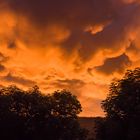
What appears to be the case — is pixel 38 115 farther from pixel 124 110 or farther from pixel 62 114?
pixel 124 110

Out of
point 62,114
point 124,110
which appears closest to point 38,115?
point 62,114

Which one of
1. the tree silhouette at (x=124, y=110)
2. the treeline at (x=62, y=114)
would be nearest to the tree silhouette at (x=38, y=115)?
the treeline at (x=62, y=114)

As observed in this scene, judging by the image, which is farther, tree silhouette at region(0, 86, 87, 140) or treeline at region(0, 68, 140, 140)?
tree silhouette at region(0, 86, 87, 140)

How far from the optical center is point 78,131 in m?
99.9

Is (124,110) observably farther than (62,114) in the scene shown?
No

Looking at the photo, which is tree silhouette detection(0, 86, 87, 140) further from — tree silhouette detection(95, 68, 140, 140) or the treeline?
tree silhouette detection(95, 68, 140, 140)

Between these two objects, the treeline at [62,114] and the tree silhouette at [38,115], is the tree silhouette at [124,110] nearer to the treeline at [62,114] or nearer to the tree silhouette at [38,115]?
the treeline at [62,114]

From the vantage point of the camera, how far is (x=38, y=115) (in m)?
100

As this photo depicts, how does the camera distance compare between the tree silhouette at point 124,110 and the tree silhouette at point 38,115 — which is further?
the tree silhouette at point 38,115

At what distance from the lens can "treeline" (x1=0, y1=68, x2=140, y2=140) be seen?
289 feet

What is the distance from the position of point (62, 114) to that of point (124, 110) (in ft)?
58.5

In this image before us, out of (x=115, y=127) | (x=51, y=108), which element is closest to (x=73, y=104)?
(x=51, y=108)

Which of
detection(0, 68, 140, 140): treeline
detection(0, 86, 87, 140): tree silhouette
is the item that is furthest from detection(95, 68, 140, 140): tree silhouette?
detection(0, 86, 87, 140): tree silhouette

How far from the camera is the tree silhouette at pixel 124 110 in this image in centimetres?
8638
